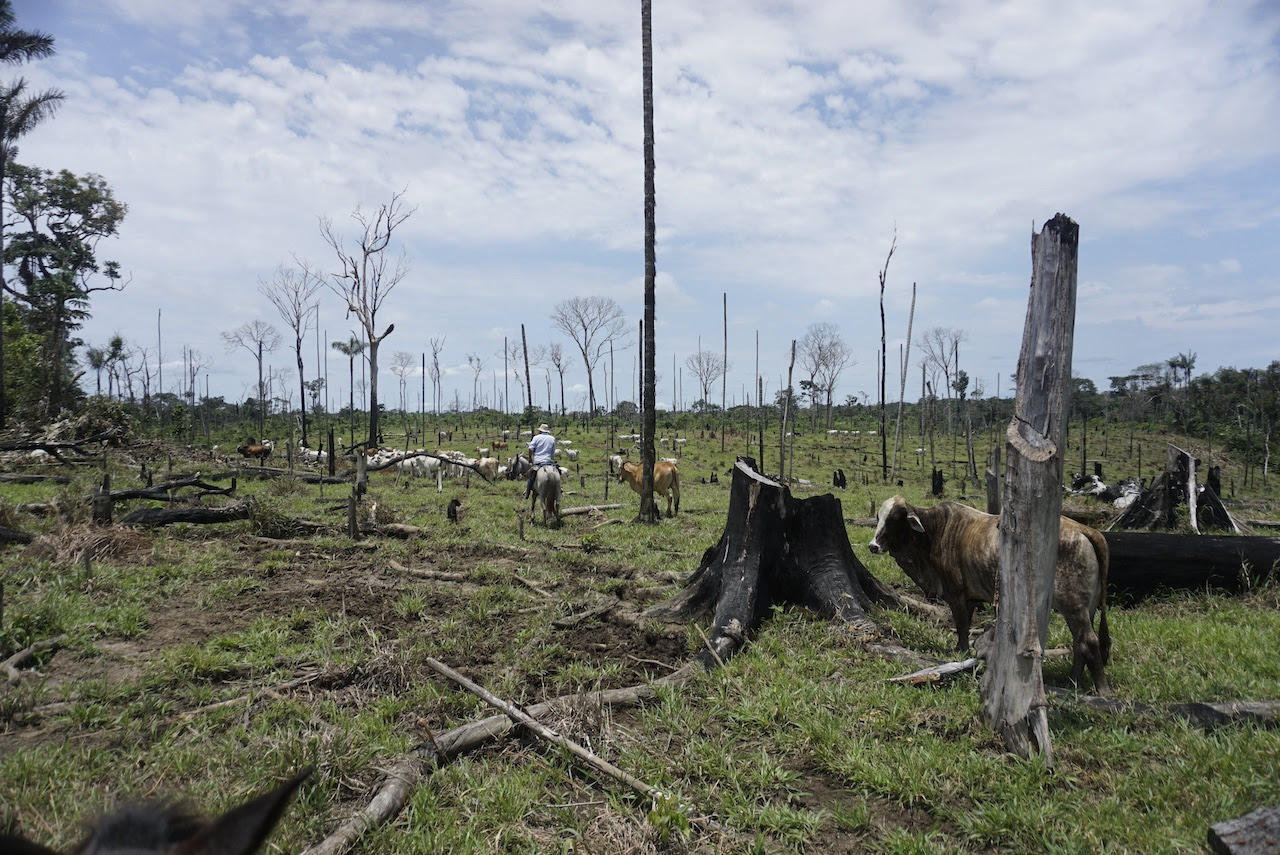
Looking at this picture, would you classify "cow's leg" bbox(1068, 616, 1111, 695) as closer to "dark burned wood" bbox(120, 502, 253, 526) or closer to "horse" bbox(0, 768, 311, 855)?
"horse" bbox(0, 768, 311, 855)

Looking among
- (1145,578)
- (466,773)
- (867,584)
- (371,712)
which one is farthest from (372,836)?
(1145,578)

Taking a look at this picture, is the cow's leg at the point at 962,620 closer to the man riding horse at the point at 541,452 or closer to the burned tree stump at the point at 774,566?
the burned tree stump at the point at 774,566

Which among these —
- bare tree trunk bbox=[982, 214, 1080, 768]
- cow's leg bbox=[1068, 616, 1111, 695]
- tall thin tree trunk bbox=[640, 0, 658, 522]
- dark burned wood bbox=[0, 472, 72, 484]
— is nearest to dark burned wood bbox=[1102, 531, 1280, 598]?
cow's leg bbox=[1068, 616, 1111, 695]

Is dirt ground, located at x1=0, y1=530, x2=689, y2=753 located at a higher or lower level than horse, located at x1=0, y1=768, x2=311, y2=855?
lower

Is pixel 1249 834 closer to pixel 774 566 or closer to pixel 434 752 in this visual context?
pixel 434 752

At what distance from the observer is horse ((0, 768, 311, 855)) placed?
3.43 feet

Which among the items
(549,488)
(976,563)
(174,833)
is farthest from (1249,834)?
(549,488)

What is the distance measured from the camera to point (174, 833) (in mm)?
1191

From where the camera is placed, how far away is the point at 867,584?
22.6 feet

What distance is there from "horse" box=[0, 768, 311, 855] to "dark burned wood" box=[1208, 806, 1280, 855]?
3.41 meters

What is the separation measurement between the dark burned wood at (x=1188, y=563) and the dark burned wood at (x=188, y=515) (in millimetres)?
12005

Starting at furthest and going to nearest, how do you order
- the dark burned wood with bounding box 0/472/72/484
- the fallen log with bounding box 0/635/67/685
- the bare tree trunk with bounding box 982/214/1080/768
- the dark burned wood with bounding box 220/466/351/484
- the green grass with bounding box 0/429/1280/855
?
1. the dark burned wood with bounding box 220/466/351/484
2. the dark burned wood with bounding box 0/472/72/484
3. the fallen log with bounding box 0/635/67/685
4. the bare tree trunk with bounding box 982/214/1080/768
5. the green grass with bounding box 0/429/1280/855

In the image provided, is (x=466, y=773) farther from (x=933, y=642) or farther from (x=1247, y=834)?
(x=933, y=642)

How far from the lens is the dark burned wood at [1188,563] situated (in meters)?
7.20
